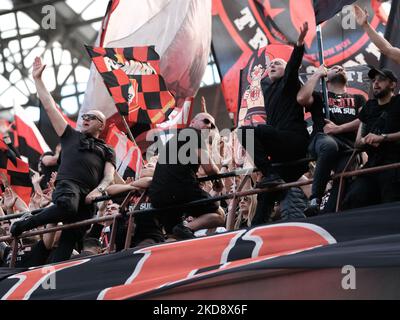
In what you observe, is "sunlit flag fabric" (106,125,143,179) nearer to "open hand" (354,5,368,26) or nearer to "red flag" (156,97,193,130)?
"red flag" (156,97,193,130)

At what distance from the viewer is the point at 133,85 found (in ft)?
47.7

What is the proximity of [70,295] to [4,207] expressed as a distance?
4118mm

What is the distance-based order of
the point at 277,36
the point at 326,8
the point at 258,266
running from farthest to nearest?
1. the point at 277,36
2. the point at 326,8
3. the point at 258,266

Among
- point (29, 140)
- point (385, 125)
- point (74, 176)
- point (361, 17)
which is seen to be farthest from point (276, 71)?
point (29, 140)

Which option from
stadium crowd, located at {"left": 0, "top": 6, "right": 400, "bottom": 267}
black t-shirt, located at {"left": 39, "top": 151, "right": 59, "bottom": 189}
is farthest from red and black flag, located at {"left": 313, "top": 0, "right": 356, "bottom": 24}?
black t-shirt, located at {"left": 39, "top": 151, "right": 59, "bottom": 189}

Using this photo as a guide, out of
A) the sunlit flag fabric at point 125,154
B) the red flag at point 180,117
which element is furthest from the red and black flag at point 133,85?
the sunlit flag fabric at point 125,154

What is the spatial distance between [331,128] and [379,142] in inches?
29.6

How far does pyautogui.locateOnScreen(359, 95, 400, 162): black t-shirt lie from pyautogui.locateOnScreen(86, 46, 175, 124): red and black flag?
4968mm

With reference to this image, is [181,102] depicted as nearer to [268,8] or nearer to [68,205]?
[268,8]

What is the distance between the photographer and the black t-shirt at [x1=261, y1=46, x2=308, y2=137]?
10.3m

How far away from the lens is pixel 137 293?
9750mm


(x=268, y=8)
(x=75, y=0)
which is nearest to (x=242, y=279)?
(x=268, y=8)

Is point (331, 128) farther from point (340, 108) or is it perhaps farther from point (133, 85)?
point (133, 85)

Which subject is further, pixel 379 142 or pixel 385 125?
pixel 385 125
